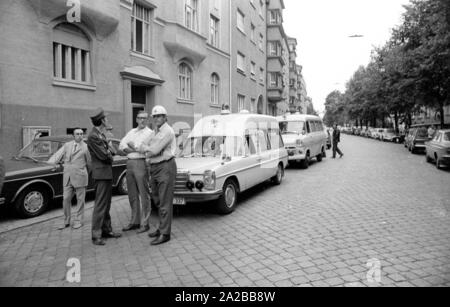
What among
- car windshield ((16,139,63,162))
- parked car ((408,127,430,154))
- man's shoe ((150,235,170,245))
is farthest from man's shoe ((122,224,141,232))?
parked car ((408,127,430,154))

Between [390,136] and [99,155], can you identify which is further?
[390,136]

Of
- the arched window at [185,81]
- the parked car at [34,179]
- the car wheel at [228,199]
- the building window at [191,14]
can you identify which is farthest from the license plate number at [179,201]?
the building window at [191,14]

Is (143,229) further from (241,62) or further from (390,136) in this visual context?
(390,136)

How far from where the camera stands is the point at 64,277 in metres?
4.07

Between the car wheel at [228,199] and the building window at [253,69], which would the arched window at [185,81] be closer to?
the car wheel at [228,199]

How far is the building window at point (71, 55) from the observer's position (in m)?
10.7

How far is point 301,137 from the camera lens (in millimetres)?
14266

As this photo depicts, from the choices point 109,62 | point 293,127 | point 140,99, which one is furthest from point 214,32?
point 109,62

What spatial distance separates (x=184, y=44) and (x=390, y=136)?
107 ft

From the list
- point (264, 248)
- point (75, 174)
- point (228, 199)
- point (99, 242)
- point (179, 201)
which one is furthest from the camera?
point (228, 199)
